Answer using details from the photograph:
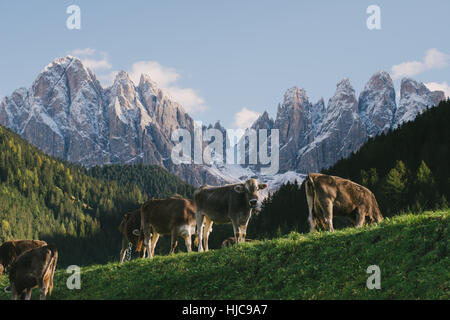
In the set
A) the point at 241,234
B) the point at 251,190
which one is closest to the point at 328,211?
the point at 251,190

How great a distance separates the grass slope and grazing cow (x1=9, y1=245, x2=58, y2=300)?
1.28 meters

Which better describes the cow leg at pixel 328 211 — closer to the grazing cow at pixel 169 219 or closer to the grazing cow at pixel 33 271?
the grazing cow at pixel 169 219

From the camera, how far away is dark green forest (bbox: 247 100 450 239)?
8744 cm

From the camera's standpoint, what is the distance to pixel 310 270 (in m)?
12.4

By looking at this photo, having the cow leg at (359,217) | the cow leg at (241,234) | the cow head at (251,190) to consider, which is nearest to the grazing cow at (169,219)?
the cow leg at (241,234)

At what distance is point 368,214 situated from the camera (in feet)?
64.8

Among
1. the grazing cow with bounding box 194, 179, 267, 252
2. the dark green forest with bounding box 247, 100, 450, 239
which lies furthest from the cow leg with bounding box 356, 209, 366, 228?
the dark green forest with bounding box 247, 100, 450, 239

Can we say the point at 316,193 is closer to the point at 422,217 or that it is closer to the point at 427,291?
the point at 422,217

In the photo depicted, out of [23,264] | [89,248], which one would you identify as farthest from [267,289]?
[89,248]

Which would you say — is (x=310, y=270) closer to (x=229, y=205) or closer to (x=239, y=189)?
(x=239, y=189)

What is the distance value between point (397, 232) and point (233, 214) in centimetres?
695

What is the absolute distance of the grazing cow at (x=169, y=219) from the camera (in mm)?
21219

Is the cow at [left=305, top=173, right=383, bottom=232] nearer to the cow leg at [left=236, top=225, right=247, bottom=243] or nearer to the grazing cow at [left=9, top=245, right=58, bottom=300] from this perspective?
the cow leg at [left=236, top=225, right=247, bottom=243]
